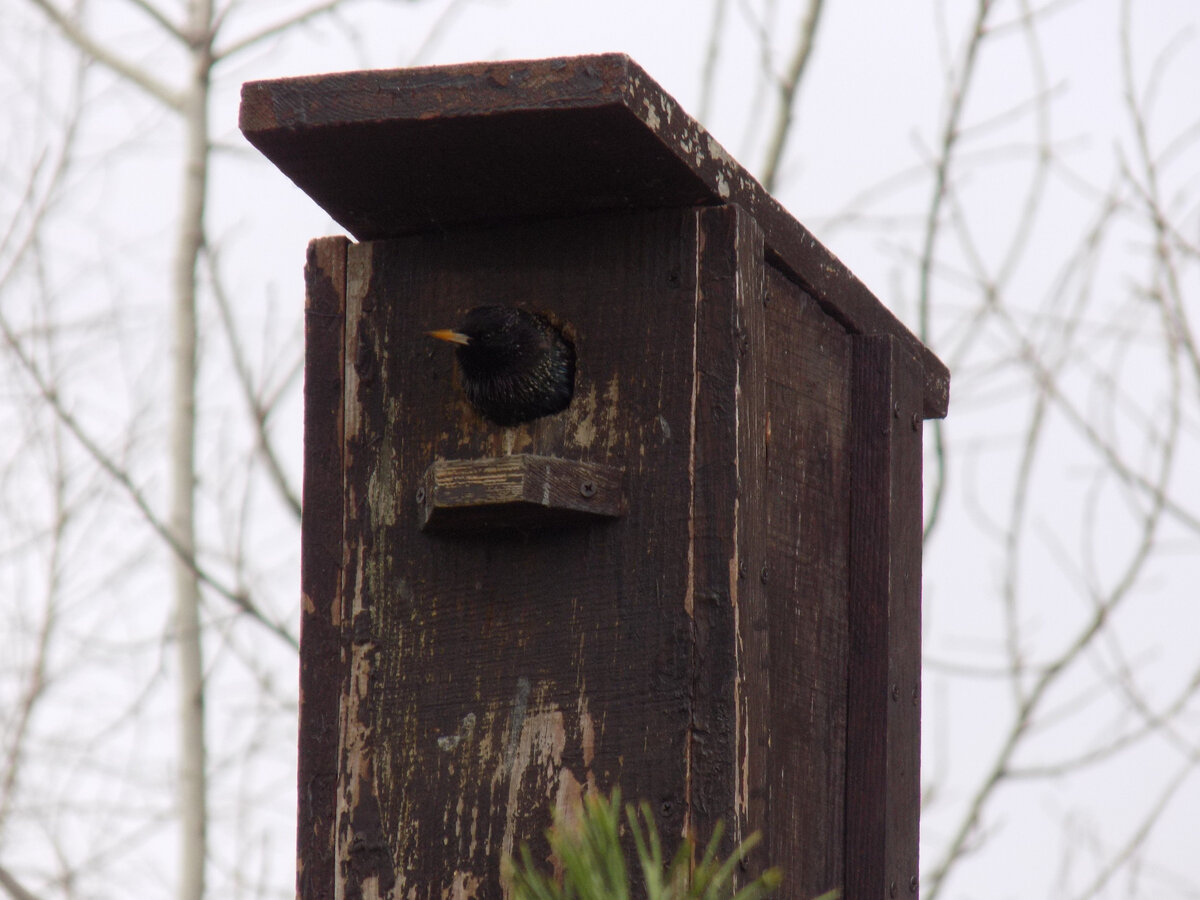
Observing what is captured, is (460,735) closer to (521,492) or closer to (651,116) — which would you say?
(521,492)

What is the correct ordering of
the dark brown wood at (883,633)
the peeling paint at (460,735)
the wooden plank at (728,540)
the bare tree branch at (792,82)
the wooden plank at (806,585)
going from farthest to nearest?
the bare tree branch at (792,82)
the dark brown wood at (883,633)
the wooden plank at (806,585)
the peeling paint at (460,735)
the wooden plank at (728,540)

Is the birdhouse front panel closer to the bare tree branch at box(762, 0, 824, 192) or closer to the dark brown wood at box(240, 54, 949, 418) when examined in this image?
the dark brown wood at box(240, 54, 949, 418)

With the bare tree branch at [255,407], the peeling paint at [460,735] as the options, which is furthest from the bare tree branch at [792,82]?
the peeling paint at [460,735]

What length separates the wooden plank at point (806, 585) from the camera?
2.41 m

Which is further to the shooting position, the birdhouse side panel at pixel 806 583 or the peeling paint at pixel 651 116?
the birdhouse side panel at pixel 806 583

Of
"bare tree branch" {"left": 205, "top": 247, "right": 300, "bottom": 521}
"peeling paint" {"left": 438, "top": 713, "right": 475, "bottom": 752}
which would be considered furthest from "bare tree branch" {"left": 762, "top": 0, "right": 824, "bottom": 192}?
"peeling paint" {"left": 438, "top": 713, "right": 475, "bottom": 752}

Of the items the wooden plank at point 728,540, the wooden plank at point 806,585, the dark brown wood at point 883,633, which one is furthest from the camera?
the dark brown wood at point 883,633

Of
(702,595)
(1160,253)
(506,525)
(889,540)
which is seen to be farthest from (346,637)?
(1160,253)

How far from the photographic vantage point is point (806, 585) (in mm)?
2518

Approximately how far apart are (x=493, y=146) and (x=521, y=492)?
0.47 meters

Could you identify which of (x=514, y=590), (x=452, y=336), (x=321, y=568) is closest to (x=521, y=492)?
(x=514, y=590)

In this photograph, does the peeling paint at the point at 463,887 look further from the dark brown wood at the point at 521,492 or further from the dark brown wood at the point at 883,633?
the dark brown wood at the point at 883,633

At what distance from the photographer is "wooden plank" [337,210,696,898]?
2203mm

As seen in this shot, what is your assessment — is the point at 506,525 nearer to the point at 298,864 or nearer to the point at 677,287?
the point at 677,287
